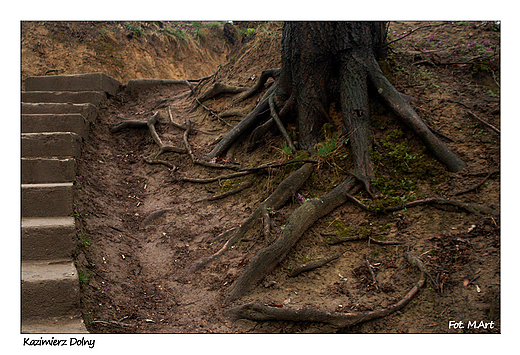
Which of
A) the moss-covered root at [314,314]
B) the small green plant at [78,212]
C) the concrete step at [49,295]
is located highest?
the small green plant at [78,212]

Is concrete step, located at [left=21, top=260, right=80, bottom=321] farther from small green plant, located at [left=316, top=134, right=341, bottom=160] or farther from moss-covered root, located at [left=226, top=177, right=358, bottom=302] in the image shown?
small green plant, located at [left=316, top=134, right=341, bottom=160]

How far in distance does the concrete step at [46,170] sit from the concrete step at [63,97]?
10.5 feet

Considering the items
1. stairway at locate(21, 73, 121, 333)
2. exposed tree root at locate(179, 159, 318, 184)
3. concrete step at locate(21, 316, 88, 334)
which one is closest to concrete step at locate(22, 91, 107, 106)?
stairway at locate(21, 73, 121, 333)

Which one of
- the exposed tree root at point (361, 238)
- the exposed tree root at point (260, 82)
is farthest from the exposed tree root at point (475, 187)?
the exposed tree root at point (260, 82)

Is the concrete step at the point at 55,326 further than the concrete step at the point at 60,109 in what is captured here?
No

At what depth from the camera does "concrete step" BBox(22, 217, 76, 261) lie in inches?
118

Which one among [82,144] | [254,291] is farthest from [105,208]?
[254,291]

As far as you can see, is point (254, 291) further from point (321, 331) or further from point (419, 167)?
point (419, 167)

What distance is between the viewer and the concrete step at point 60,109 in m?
5.56

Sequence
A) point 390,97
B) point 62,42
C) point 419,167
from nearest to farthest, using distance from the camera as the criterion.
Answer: point 419,167 < point 390,97 < point 62,42

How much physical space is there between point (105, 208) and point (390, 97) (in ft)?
12.7

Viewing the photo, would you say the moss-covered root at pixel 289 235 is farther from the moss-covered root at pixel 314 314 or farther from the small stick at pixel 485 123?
the small stick at pixel 485 123

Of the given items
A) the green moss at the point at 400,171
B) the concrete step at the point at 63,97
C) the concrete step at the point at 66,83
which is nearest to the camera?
the green moss at the point at 400,171

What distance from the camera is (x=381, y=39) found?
4586 mm
